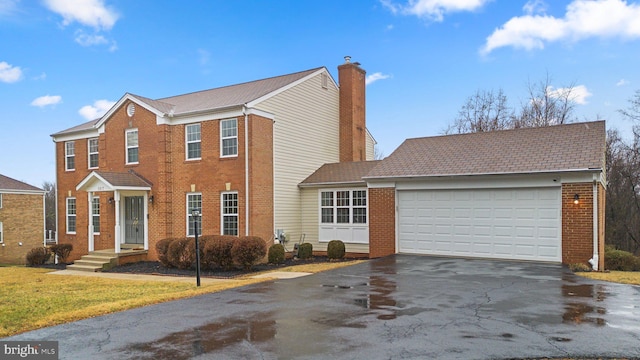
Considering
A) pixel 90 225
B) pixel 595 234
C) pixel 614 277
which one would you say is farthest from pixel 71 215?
pixel 614 277

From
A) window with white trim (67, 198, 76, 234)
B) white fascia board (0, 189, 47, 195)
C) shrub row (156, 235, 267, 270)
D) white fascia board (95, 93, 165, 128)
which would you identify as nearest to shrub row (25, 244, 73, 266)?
window with white trim (67, 198, 76, 234)

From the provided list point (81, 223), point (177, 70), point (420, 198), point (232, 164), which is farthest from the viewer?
point (177, 70)

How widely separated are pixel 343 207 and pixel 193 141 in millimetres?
6888

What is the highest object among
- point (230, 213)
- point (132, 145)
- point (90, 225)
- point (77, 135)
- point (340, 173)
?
point (77, 135)

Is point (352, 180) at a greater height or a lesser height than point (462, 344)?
greater

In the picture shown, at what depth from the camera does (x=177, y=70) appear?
26.2 m

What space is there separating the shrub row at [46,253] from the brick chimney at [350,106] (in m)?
14.2

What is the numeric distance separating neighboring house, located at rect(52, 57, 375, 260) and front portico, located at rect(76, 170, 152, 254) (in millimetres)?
45

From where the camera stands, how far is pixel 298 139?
21.9 meters

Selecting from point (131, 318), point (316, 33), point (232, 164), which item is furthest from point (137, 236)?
point (131, 318)

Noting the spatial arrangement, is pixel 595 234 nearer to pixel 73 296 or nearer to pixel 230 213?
pixel 230 213

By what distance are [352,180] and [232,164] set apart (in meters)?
4.86

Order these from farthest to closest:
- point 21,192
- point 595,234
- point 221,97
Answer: point 21,192, point 221,97, point 595,234

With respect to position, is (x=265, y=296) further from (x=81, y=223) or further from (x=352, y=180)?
(x=81, y=223)
